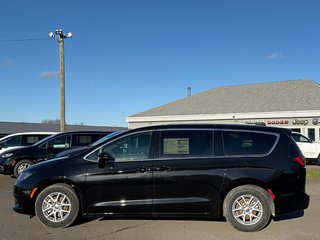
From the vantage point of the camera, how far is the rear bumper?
714cm

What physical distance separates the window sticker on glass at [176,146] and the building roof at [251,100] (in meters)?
25.6

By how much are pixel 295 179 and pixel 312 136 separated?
81.9 ft

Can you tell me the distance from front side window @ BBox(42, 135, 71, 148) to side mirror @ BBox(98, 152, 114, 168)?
25.5 feet

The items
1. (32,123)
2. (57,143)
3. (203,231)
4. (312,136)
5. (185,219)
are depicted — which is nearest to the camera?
(203,231)

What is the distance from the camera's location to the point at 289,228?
23.7 feet

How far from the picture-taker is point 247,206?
7164 millimetres

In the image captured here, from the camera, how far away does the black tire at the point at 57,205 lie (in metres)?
7.13

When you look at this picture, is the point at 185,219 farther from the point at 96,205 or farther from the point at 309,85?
the point at 309,85

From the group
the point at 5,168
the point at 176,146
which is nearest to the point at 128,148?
the point at 176,146

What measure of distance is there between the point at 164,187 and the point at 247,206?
4.56ft

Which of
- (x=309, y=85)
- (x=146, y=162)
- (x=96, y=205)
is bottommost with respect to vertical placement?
(x=96, y=205)

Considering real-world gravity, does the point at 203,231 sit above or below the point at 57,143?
below

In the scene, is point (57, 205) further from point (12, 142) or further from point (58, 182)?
point (12, 142)

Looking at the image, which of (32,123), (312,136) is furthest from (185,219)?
(32,123)
